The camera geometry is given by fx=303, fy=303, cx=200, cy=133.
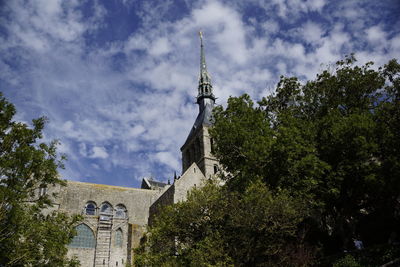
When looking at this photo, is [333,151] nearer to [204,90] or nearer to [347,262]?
[347,262]

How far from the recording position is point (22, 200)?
10.8m

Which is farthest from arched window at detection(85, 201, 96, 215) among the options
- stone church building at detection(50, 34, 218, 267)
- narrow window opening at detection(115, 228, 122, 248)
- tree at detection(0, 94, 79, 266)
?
tree at detection(0, 94, 79, 266)

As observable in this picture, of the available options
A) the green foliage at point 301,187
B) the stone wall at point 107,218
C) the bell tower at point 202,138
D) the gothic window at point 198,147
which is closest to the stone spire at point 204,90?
the bell tower at point 202,138

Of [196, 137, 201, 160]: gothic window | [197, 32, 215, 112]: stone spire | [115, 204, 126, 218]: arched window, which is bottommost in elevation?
[115, 204, 126, 218]: arched window

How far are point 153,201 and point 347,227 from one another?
21713 millimetres

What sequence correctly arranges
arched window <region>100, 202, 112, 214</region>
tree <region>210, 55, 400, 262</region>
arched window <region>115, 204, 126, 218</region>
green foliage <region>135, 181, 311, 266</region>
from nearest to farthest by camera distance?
green foliage <region>135, 181, 311, 266</region>
tree <region>210, 55, 400, 262</region>
arched window <region>100, 202, 112, 214</region>
arched window <region>115, 204, 126, 218</region>

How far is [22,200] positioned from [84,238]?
19.6m

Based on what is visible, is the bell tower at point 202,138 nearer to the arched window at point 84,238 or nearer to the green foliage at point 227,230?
the arched window at point 84,238

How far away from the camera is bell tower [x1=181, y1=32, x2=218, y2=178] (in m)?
36.5

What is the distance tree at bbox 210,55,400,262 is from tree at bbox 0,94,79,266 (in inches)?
367

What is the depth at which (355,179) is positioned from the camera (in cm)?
1619

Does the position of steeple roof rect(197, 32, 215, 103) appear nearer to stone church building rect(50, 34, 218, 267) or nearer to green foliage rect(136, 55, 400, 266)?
stone church building rect(50, 34, 218, 267)

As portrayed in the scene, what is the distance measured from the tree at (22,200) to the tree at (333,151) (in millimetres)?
9315

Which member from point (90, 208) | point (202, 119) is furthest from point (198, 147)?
point (90, 208)
